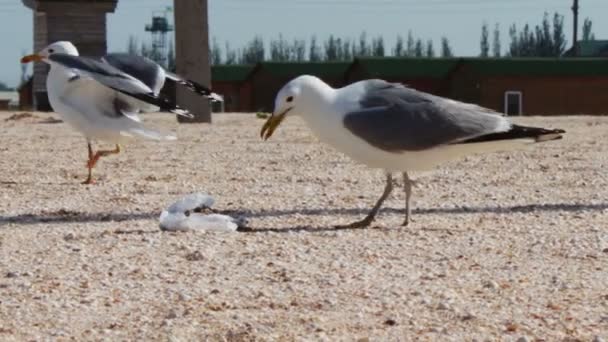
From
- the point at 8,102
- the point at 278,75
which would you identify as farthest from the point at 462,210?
the point at 8,102

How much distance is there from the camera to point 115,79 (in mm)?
9492

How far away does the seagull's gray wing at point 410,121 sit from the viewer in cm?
704

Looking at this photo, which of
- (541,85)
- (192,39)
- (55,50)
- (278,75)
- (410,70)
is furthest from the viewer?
(278,75)

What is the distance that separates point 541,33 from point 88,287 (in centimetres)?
7415

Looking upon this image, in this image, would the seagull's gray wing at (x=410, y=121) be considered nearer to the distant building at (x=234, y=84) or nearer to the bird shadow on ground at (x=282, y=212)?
the bird shadow on ground at (x=282, y=212)

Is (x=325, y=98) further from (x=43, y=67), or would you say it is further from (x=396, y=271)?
(x=43, y=67)

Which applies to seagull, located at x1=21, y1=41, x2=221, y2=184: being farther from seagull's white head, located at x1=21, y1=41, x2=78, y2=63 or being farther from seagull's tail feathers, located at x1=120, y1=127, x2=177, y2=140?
seagull's white head, located at x1=21, y1=41, x2=78, y2=63

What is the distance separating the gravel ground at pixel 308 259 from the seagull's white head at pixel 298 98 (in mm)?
649

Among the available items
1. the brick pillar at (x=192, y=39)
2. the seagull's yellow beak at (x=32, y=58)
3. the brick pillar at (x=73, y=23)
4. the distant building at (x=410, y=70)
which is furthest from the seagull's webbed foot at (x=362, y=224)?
the distant building at (x=410, y=70)

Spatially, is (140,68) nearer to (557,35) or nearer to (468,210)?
(468,210)

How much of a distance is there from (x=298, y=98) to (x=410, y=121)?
647mm

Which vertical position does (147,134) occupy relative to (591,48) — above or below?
A: below

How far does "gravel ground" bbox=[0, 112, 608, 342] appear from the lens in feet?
15.4

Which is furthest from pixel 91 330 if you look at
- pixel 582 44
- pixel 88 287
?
pixel 582 44
